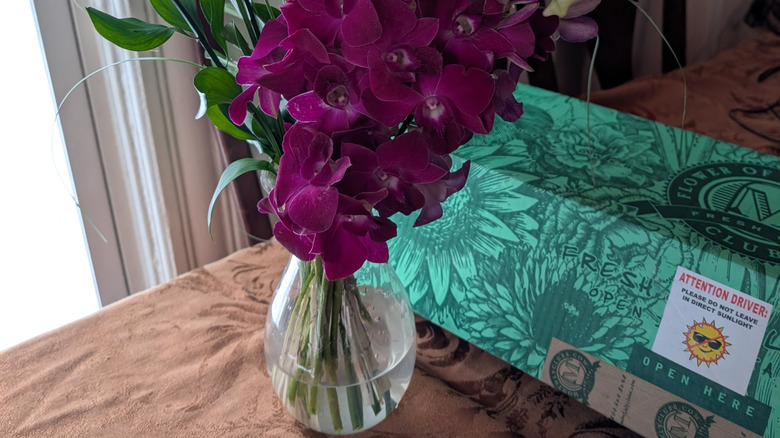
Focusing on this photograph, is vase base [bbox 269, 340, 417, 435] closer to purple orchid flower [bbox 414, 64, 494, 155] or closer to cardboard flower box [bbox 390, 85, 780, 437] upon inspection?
cardboard flower box [bbox 390, 85, 780, 437]

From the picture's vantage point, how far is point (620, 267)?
0.55 metres

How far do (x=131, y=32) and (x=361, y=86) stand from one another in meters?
0.16

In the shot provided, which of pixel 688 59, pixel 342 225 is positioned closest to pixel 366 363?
pixel 342 225

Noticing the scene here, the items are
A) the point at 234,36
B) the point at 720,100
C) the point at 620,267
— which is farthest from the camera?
the point at 720,100

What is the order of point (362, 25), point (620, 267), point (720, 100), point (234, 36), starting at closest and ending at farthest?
1. point (362, 25)
2. point (234, 36)
3. point (620, 267)
4. point (720, 100)

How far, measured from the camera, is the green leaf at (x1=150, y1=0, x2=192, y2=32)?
0.41 metres

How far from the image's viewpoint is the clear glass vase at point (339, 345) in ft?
1.70

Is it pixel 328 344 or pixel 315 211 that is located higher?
pixel 315 211

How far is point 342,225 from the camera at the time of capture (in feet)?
1.31

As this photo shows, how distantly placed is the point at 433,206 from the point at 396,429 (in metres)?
0.26

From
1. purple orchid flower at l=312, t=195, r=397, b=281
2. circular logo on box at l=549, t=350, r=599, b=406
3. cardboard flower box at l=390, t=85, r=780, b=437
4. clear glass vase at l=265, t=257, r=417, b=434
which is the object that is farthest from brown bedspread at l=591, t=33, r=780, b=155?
purple orchid flower at l=312, t=195, r=397, b=281

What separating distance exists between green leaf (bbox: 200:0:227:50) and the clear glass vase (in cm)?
18

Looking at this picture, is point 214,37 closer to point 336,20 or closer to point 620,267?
point 336,20

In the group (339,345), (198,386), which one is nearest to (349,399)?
(339,345)
